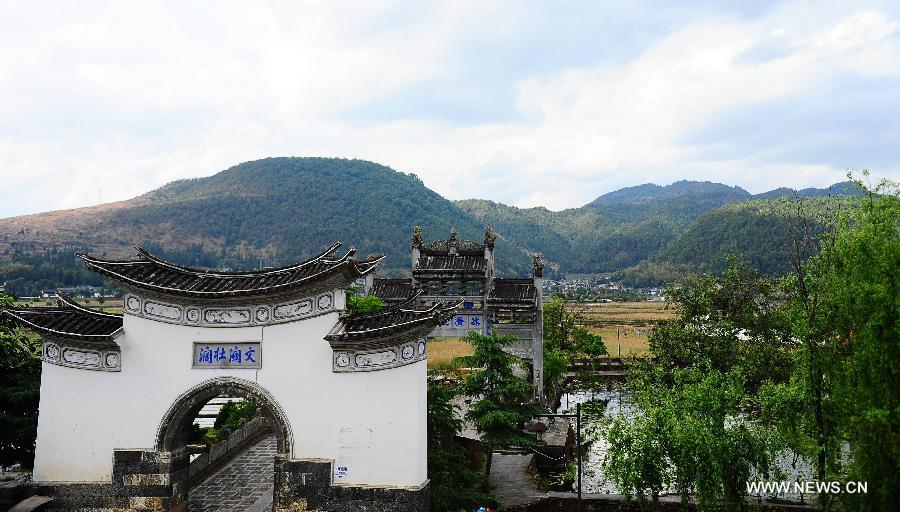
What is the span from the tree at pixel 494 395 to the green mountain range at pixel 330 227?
7643 centimetres

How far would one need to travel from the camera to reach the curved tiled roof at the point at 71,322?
1177 cm

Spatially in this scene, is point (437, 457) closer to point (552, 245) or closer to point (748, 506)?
point (748, 506)

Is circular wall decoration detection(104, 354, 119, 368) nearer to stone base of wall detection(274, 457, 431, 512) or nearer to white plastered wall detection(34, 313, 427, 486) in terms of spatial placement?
white plastered wall detection(34, 313, 427, 486)

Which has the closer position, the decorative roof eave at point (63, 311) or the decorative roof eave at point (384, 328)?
the decorative roof eave at point (384, 328)

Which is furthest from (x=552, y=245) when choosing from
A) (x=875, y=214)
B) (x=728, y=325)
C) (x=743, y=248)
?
(x=875, y=214)

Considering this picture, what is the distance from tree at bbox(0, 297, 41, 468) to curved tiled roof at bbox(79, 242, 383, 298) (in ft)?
12.1

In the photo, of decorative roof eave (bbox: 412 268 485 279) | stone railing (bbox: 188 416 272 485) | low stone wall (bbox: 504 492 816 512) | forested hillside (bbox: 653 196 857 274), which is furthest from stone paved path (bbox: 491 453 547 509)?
forested hillside (bbox: 653 196 857 274)

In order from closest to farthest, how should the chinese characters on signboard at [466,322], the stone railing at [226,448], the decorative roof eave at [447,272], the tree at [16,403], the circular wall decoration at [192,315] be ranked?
the circular wall decoration at [192,315] < the tree at [16,403] < the stone railing at [226,448] < the chinese characters on signboard at [466,322] < the decorative roof eave at [447,272]

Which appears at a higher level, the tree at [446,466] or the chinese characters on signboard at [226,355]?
the chinese characters on signboard at [226,355]

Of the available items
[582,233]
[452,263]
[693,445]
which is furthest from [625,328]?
[582,233]

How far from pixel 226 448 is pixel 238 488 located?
7.68 ft

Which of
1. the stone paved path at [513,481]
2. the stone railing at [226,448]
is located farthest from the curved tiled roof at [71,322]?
the stone paved path at [513,481]

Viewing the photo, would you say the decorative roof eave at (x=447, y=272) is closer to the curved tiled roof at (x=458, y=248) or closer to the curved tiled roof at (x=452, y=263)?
the curved tiled roof at (x=452, y=263)

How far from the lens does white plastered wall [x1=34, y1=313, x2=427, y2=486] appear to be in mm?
11312
